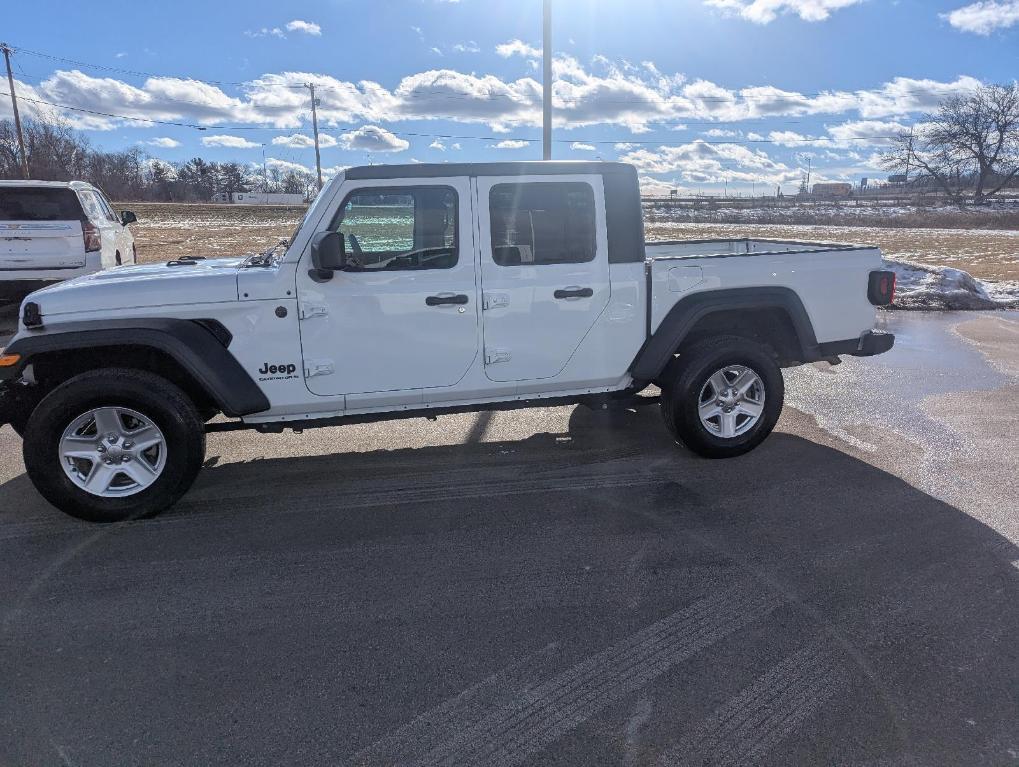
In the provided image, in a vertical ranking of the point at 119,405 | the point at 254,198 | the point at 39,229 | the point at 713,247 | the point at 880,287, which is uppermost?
the point at 254,198

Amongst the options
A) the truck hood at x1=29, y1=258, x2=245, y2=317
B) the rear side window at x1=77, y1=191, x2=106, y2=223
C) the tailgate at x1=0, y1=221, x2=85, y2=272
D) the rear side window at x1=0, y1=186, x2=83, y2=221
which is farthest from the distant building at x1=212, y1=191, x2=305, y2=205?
the truck hood at x1=29, y1=258, x2=245, y2=317

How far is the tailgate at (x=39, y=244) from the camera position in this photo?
392 inches

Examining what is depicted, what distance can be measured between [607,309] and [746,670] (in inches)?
101

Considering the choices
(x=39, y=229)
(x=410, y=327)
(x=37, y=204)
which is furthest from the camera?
(x=37, y=204)

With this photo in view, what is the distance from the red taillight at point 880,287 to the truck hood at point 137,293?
14.5 ft

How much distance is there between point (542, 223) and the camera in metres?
4.68

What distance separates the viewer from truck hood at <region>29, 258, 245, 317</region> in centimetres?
406

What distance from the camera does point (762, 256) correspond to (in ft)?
16.6

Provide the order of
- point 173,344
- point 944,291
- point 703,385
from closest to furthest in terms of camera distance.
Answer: point 173,344 < point 703,385 < point 944,291

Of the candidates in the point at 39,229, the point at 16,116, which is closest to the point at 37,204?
the point at 39,229

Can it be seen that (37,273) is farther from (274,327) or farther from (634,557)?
(634,557)

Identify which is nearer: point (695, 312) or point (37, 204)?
point (695, 312)

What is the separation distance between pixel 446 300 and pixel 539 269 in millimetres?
643

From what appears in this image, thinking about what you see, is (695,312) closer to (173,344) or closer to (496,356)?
(496,356)
